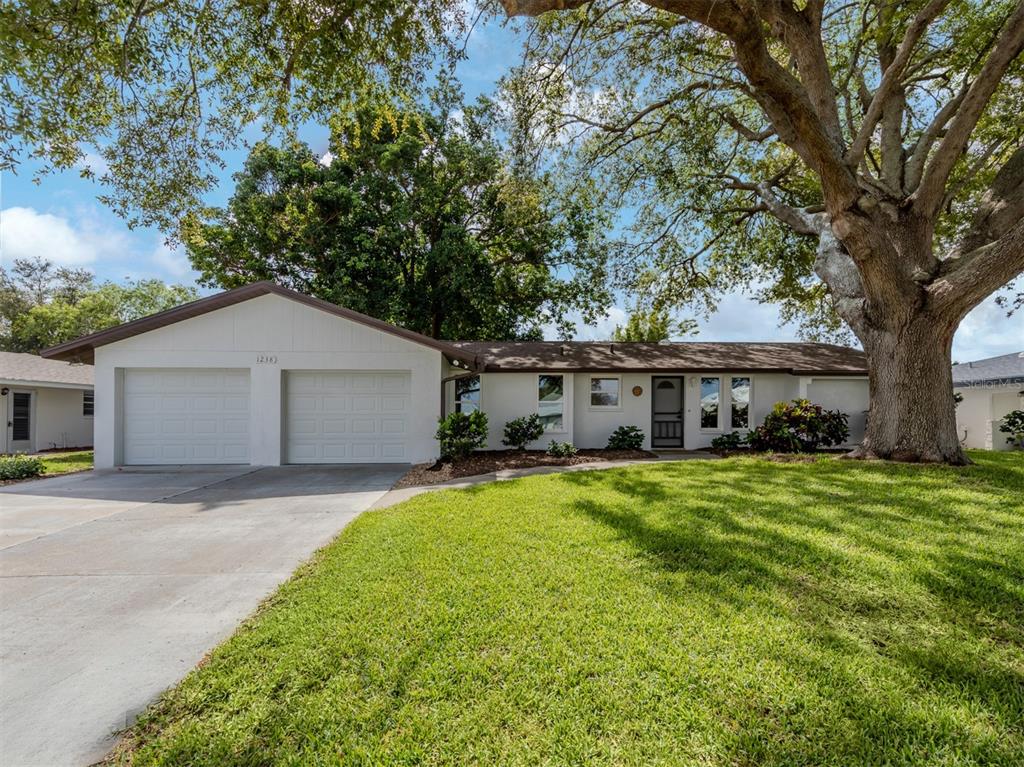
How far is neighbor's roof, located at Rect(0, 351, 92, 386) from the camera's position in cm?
1371

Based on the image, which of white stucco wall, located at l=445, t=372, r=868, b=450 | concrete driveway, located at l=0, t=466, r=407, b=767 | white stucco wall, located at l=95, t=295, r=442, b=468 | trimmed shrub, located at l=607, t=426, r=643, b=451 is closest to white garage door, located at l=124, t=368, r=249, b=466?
white stucco wall, located at l=95, t=295, r=442, b=468

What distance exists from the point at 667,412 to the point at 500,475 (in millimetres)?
6584

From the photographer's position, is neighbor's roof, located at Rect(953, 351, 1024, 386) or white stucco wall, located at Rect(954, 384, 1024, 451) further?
white stucco wall, located at Rect(954, 384, 1024, 451)

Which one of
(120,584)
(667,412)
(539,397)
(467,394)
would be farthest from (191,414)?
(667,412)

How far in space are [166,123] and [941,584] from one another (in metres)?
10.3

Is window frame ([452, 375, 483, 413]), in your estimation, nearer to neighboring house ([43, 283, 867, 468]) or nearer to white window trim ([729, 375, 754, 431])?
neighboring house ([43, 283, 867, 468])

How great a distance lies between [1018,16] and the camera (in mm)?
6668

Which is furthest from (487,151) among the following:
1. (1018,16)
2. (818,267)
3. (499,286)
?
(1018,16)

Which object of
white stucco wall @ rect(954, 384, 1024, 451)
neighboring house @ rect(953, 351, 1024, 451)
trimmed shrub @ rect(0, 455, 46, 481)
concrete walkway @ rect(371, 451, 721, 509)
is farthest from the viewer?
white stucco wall @ rect(954, 384, 1024, 451)

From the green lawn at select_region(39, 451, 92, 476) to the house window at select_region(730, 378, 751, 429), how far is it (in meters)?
16.7

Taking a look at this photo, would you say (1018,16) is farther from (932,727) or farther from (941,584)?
(932,727)

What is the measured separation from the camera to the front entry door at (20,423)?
14031 mm

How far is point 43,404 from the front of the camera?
594 inches

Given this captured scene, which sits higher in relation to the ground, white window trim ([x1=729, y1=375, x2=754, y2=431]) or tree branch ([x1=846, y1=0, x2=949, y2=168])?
tree branch ([x1=846, y1=0, x2=949, y2=168])
